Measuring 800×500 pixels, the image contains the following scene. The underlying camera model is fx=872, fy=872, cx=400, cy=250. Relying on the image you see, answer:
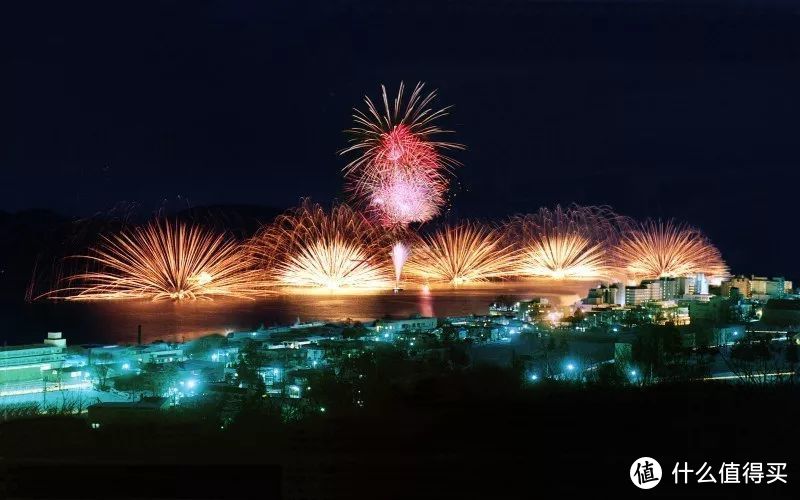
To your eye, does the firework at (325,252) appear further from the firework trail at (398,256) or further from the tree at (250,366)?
the tree at (250,366)

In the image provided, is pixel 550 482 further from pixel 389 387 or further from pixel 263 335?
pixel 263 335

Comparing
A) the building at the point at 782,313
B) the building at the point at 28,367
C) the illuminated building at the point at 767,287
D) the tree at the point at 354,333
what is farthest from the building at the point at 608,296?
the building at the point at 28,367

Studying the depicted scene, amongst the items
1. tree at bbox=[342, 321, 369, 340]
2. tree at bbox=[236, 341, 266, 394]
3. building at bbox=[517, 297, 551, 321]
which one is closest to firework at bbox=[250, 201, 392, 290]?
building at bbox=[517, 297, 551, 321]

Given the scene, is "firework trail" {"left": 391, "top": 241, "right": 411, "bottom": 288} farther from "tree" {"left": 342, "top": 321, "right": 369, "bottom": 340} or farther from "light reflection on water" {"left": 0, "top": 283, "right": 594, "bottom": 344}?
"tree" {"left": 342, "top": 321, "right": 369, "bottom": 340}

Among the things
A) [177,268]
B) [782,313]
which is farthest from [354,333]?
[177,268]

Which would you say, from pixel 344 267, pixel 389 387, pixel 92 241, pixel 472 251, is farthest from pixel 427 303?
pixel 389 387
